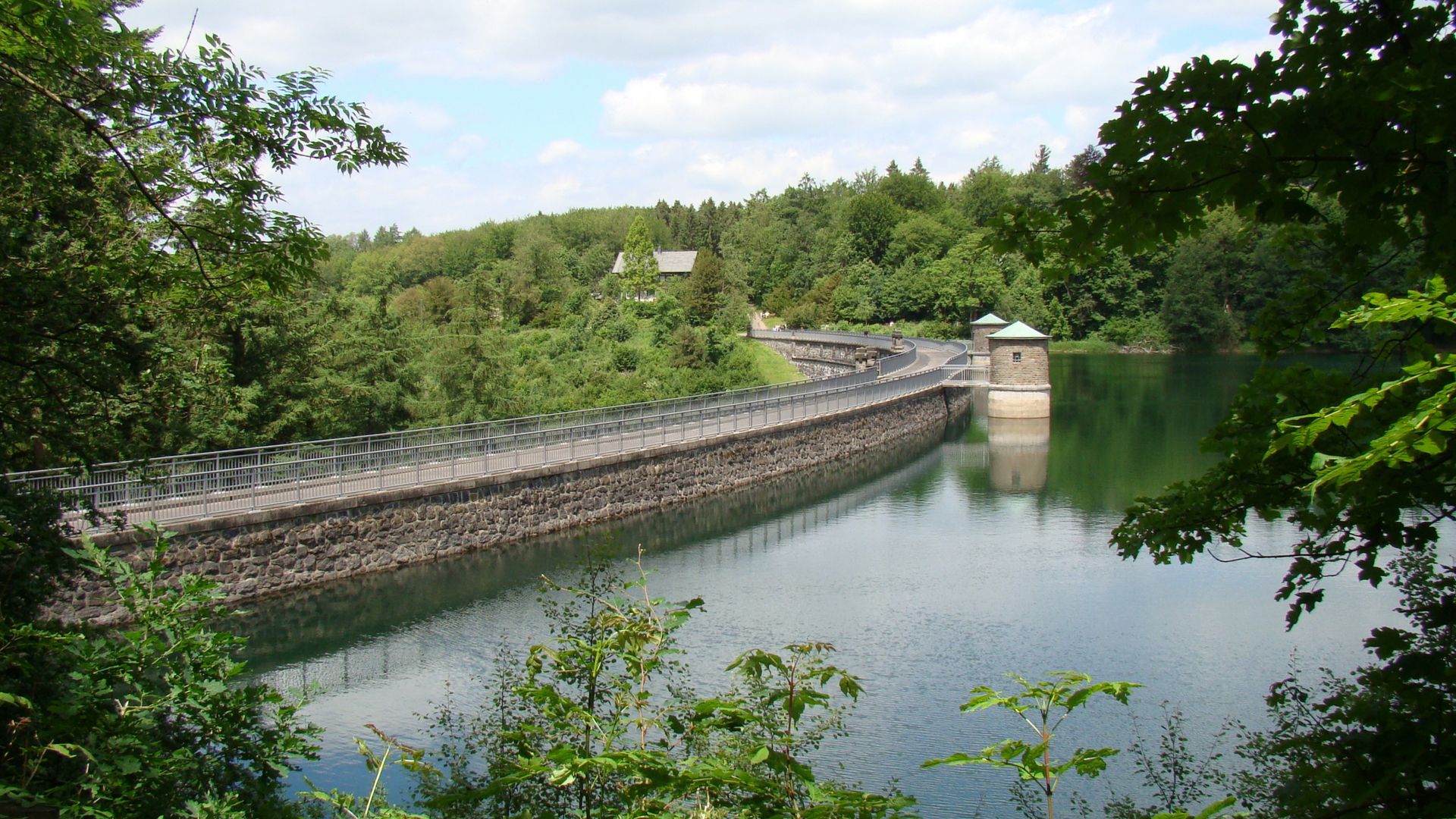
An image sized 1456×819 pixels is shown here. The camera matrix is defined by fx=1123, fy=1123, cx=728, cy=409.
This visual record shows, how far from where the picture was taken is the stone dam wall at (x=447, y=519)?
55.5 ft

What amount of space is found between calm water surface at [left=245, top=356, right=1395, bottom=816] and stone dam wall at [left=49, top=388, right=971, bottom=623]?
479mm

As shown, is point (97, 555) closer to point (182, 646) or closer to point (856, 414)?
point (182, 646)

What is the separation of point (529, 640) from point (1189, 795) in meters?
8.43

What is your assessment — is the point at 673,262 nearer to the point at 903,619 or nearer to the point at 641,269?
the point at 641,269

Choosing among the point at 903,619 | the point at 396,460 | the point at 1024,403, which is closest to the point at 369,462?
the point at 396,460

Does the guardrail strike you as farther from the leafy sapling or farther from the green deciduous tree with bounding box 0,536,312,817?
the leafy sapling

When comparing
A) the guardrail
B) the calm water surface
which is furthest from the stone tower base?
the calm water surface

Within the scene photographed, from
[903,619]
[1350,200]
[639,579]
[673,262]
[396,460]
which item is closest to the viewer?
[1350,200]

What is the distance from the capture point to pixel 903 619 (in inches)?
643

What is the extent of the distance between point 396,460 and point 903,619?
9641 mm

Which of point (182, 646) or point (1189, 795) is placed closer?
point (182, 646)

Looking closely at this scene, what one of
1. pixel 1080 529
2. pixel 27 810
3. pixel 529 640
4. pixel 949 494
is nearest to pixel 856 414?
pixel 949 494

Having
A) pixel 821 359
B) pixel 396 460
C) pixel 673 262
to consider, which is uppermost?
pixel 673 262

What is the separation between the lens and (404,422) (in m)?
30.1
